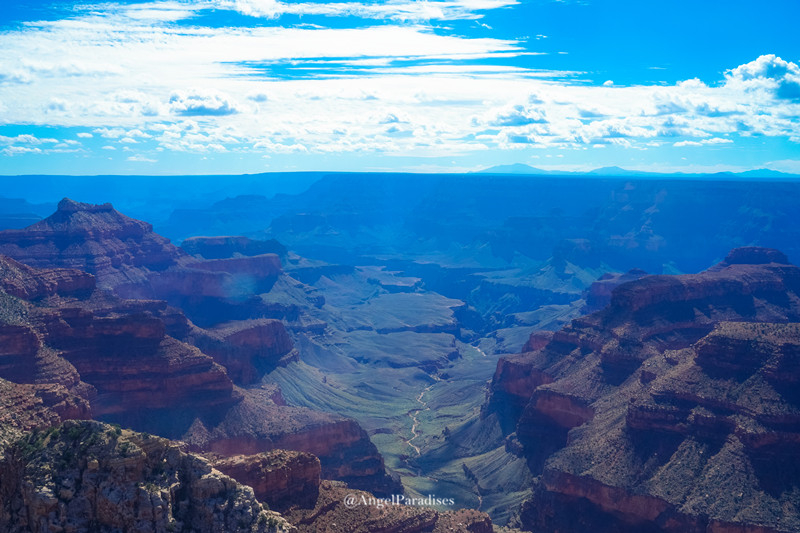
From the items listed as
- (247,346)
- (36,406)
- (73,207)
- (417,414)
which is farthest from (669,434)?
(73,207)

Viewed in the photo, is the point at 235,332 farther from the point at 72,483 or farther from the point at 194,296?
the point at 72,483

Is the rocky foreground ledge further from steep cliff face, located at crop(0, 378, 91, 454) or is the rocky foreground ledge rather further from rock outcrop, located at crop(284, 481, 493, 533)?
steep cliff face, located at crop(0, 378, 91, 454)

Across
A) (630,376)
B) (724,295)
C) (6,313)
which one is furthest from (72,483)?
(724,295)

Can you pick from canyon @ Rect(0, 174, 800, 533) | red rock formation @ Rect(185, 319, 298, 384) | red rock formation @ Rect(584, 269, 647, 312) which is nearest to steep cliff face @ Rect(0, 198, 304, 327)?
canyon @ Rect(0, 174, 800, 533)

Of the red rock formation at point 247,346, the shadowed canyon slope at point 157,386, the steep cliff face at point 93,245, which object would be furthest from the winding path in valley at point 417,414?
the steep cliff face at point 93,245

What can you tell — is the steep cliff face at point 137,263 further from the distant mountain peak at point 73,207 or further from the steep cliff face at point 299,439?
the steep cliff face at point 299,439

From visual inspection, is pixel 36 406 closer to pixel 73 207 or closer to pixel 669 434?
pixel 669 434
